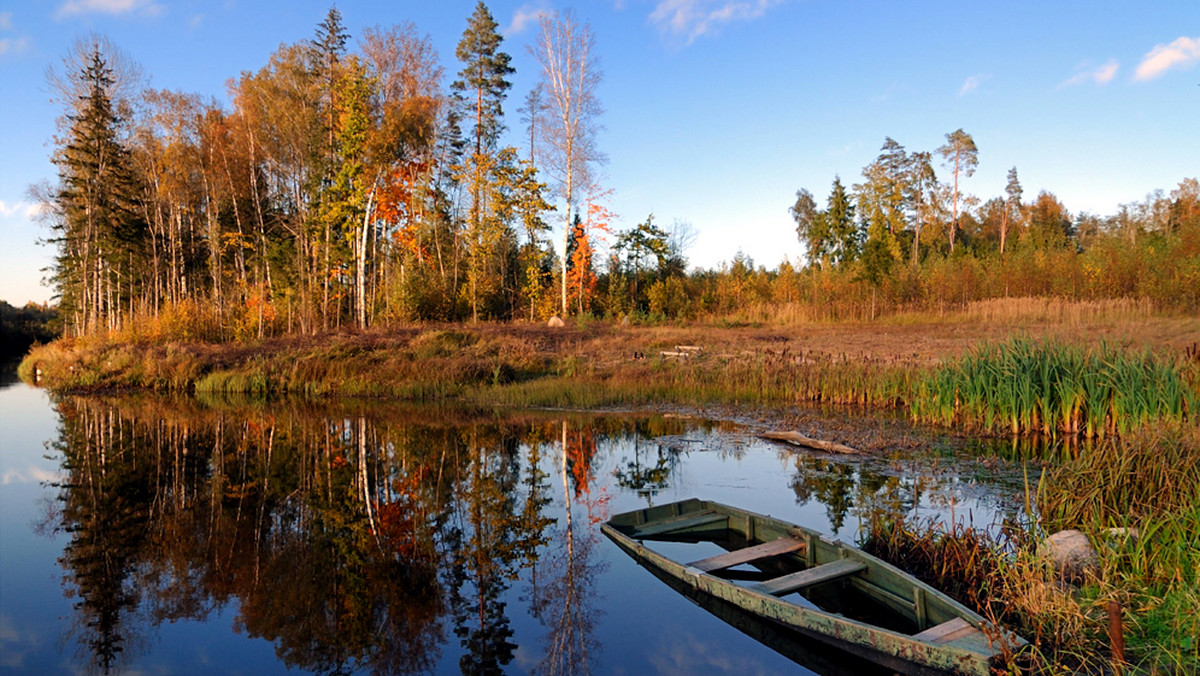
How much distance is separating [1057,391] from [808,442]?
11.6ft

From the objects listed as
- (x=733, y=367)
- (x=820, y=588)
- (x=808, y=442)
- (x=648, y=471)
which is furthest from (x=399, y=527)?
(x=733, y=367)

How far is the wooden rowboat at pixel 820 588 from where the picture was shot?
12.7ft

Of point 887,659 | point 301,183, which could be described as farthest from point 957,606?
point 301,183

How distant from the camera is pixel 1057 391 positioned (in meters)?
9.60

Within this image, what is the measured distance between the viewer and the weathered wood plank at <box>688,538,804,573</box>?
5234 millimetres

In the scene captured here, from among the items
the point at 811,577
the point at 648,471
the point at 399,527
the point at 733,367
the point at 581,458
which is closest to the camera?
the point at 811,577

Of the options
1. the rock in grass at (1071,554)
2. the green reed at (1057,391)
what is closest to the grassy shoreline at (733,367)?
the green reed at (1057,391)

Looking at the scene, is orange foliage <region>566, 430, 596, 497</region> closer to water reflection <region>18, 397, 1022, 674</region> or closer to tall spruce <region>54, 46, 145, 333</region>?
water reflection <region>18, 397, 1022, 674</region>

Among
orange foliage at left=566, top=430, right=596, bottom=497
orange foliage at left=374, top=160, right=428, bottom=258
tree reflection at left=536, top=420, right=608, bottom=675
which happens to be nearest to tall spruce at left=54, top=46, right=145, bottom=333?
orange foliage at left=374, top=160, right=428, bottom=258

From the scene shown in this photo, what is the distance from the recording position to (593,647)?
462 cm

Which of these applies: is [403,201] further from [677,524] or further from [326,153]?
[677,524]

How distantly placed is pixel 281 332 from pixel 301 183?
608 cm

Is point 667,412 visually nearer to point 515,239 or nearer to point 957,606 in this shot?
point 957,606

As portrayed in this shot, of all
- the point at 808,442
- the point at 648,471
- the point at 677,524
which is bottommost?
the point at 648,471
